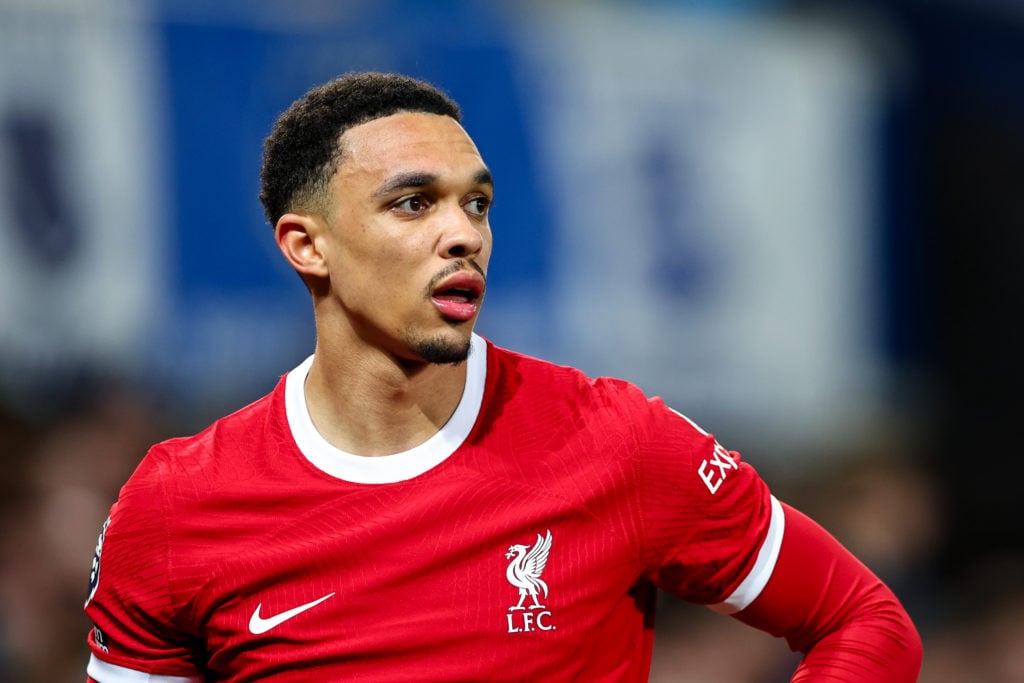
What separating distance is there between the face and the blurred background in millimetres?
3251

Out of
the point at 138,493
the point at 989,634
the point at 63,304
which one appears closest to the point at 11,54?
the point at 63,304

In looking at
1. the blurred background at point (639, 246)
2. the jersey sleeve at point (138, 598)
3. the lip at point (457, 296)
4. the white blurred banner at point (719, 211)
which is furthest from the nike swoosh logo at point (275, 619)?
the white blurred banner at point (719, 211)

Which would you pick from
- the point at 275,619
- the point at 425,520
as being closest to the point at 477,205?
the point at 425,520

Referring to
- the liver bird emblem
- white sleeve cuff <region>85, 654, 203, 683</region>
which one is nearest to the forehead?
the liver bird emblem

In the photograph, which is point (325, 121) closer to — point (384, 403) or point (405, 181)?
point (405, 181)

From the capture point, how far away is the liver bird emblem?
116 inches

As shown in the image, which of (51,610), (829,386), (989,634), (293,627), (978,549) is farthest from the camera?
(978,549)

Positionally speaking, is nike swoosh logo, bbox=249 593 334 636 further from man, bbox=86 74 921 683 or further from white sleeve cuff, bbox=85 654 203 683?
white sleeve cuff, bbox=85 654 203 683

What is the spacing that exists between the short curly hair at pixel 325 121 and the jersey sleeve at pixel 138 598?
0.70 m

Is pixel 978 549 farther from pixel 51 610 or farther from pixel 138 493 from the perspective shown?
pixel 138 493

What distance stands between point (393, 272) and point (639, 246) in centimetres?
470

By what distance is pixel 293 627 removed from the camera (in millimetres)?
2953

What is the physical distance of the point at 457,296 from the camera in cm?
303

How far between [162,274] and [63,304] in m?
0.48
